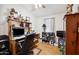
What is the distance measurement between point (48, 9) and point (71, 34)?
499 millimetres

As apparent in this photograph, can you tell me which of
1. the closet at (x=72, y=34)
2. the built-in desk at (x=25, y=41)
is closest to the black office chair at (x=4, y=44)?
the built-in desk at (x=25, y=41)

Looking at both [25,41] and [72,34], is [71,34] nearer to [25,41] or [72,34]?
[72,34]

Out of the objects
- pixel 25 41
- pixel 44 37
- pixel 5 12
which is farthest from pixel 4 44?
pixel 44 37

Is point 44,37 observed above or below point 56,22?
below

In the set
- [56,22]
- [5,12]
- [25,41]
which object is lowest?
[25,41]

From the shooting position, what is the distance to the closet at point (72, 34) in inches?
83.2

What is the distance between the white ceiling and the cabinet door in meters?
0.16

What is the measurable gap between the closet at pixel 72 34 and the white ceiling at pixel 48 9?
147 mm

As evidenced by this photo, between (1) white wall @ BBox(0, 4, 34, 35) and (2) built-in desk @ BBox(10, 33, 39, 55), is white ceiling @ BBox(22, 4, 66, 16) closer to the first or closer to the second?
(1) white wall @ BBox(0, 4, 34, 35)

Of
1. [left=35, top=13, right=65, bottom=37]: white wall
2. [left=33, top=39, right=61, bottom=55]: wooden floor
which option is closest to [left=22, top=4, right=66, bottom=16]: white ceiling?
[left=35, top=13, right=65, bottom=37]: white wall

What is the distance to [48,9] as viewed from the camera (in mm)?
2121
